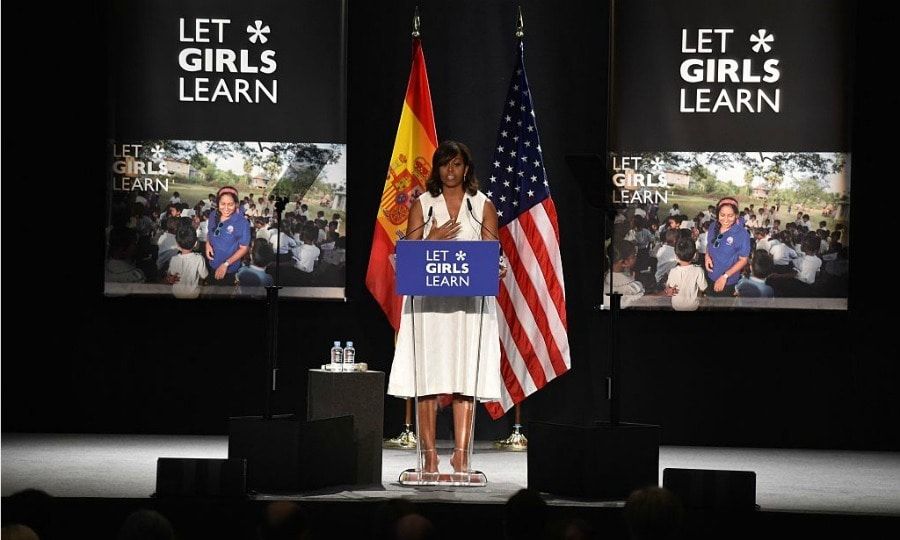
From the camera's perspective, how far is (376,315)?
887 centimetres

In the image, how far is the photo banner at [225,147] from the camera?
864 centimetres

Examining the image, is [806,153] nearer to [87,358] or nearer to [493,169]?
[493,169]

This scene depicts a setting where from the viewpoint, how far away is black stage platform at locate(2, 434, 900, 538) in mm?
5461

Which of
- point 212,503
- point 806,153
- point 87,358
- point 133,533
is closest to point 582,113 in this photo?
point 806,153

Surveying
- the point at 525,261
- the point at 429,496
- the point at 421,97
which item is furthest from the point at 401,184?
the point at 429,496

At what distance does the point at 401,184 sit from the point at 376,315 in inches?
42.1

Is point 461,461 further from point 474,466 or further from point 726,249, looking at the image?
point 726,249

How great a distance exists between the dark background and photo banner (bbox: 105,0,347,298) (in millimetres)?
204

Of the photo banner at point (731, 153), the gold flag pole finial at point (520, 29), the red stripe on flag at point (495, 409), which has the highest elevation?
the gold flag pole finial at point (520, 29)

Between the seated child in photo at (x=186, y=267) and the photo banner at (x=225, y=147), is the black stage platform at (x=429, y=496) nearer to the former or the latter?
the seated child in photo at (x=186, y=267)

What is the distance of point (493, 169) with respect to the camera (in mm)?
8266

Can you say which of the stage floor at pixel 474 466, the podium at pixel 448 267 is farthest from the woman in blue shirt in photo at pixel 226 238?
the podium at pixel 448 267

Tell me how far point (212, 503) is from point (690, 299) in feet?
13.3

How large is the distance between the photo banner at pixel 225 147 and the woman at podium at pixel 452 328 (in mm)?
2414
